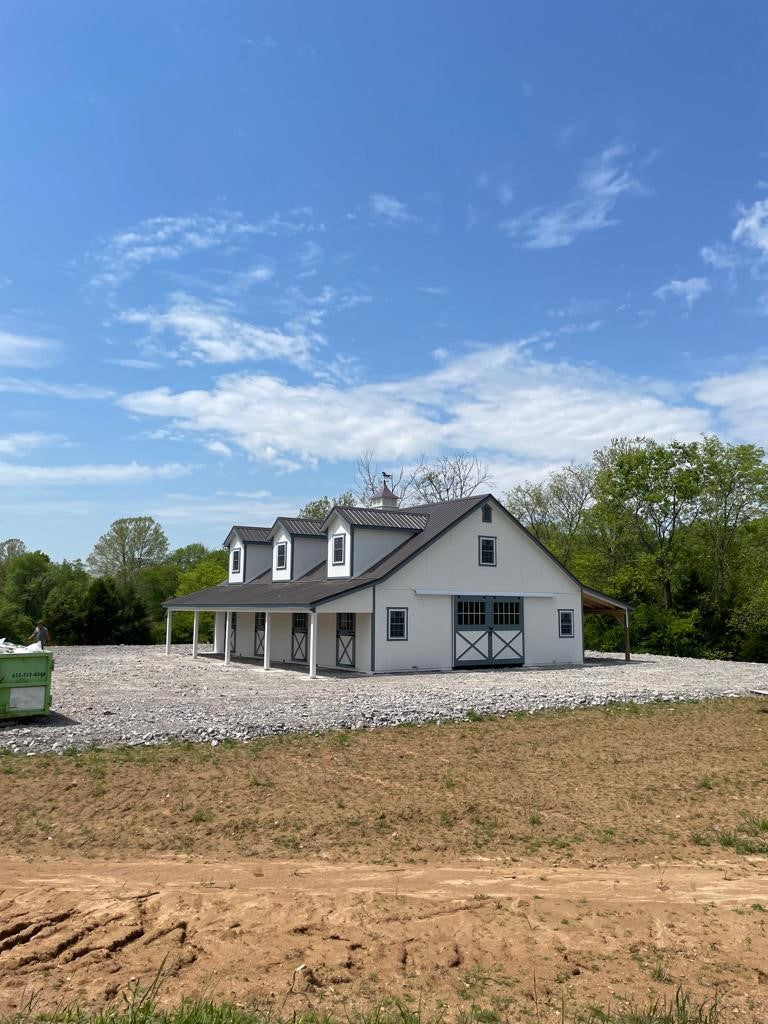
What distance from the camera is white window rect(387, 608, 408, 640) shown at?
939 inches

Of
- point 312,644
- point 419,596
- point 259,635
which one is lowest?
point 312,644

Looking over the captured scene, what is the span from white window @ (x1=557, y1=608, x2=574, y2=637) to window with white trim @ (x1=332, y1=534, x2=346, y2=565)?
822 centimetres

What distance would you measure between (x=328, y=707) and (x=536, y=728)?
4288 mm

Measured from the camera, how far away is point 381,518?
2688 centimetres

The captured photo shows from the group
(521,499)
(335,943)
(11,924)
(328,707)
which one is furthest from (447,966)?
(521,499)

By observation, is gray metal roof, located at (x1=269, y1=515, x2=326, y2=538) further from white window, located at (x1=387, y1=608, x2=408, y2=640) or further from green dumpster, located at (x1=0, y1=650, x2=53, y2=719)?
green dumpster, located at (x1=0, y1=650, x2=53, y2=719)

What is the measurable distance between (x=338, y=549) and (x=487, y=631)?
5846 millimetres

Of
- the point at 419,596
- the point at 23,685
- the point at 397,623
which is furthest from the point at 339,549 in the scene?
the point at 23,685

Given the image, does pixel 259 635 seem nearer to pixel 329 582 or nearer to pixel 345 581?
pixel 329 582

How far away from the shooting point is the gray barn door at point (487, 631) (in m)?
25.4

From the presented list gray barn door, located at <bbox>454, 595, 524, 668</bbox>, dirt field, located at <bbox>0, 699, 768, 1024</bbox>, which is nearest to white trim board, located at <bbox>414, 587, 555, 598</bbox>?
gray barn door, located at <bbox>454, 595, 524, 668</bbox>

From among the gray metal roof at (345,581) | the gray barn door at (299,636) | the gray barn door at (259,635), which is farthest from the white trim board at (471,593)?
the gray barn door at (259,635)

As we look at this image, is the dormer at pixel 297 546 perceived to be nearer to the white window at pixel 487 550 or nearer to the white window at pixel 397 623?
the white window at pixel 397 623

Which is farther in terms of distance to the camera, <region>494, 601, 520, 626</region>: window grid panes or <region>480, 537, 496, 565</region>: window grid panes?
<region>494, 601, 520, 626</region>: window grid panes
